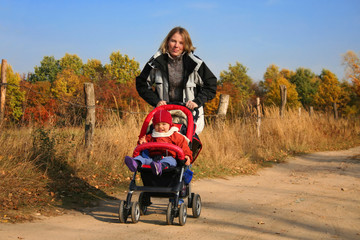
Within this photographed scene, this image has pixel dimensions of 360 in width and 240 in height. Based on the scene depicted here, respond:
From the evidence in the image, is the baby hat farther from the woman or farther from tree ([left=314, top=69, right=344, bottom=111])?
tree ([left=314, top=69, right=344, bottom=111])

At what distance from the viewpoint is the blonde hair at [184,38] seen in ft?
18.2

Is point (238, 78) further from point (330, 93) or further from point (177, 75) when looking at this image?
point (177, 75)

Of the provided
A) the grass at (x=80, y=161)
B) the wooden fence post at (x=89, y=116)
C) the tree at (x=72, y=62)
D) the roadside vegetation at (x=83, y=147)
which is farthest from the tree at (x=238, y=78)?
the wooden fence post at (x=89, y=116)

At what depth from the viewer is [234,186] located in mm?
8062

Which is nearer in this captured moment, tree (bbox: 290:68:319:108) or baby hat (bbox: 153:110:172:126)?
baby hat (bbox: 153:110:172:126)

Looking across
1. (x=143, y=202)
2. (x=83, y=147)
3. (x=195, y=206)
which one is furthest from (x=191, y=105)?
(x=83, y=147)

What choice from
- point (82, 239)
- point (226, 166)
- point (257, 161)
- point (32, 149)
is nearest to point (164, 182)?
point (82, 239)

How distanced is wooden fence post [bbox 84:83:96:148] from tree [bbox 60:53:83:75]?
64.0 meters

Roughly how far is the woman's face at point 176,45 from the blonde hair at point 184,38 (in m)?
0.05

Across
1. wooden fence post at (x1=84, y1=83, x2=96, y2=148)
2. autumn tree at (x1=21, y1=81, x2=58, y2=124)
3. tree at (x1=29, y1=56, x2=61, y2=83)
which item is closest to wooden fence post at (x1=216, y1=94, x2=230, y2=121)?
wooden fence post at (x1=84, y1=83, x2=96, y2=148)

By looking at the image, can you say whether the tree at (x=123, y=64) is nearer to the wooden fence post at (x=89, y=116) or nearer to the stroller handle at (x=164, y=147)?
the wooden fence post at (x=89, y=116)

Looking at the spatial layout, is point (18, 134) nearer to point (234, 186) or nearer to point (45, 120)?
point (45, 120)

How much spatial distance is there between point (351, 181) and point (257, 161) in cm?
334

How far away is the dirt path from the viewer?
13.5ft
